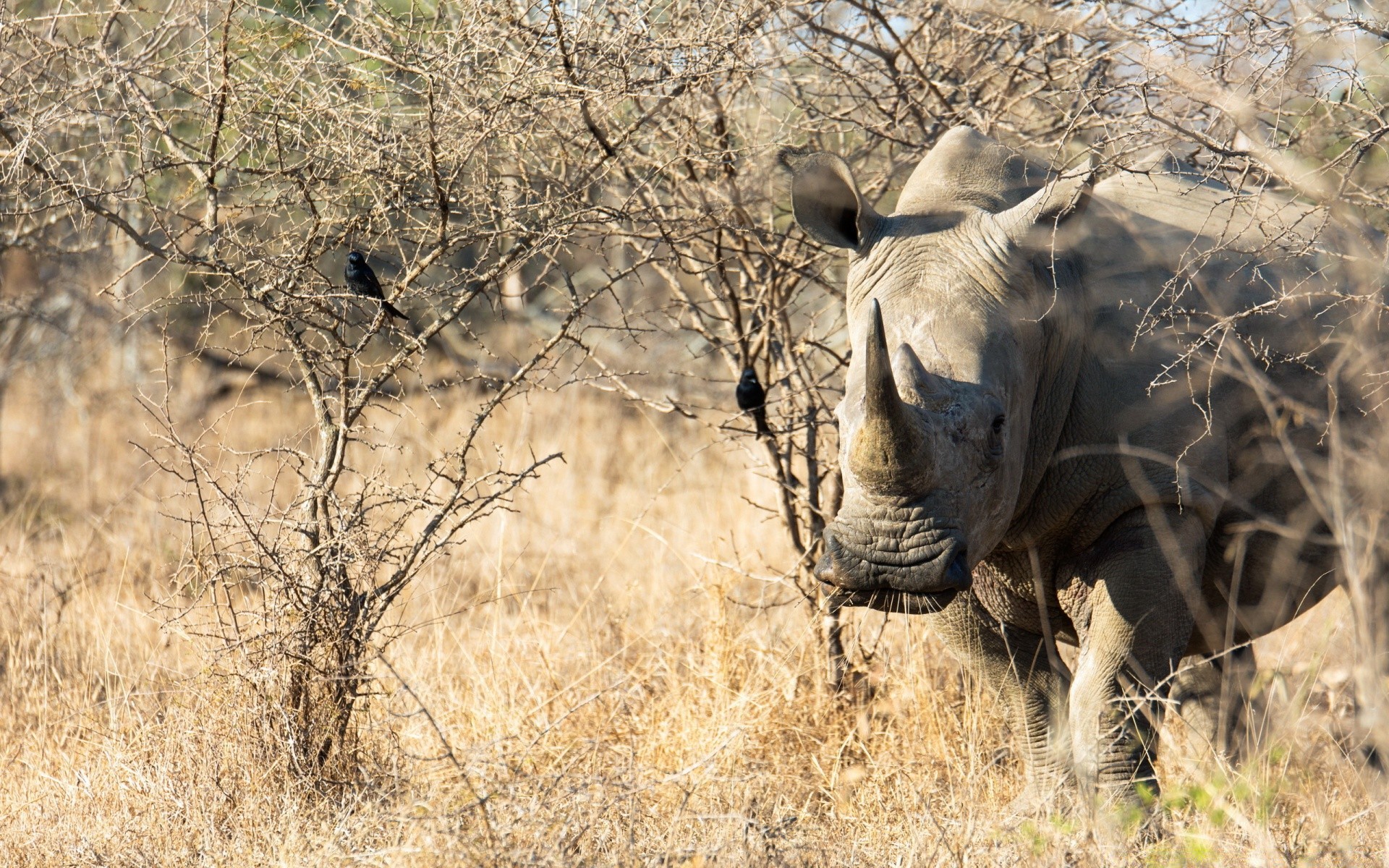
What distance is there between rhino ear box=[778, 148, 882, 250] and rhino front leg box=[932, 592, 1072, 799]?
4.18ft

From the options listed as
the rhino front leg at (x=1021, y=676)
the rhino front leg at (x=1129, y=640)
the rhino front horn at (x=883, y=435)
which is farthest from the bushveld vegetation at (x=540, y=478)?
the rhino front horn at (x=883, y=435)

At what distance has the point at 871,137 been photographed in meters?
5.64

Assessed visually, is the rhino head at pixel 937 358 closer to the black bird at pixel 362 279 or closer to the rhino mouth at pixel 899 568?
the rhino mouth at pixel 899 568

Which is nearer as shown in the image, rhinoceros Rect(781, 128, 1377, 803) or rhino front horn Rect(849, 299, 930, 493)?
rhino front horn Rect(849, 299, 930, 493)

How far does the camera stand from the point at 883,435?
3.46 m

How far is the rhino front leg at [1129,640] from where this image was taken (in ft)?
13.1

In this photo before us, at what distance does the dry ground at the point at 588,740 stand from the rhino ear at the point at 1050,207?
52.9 inches

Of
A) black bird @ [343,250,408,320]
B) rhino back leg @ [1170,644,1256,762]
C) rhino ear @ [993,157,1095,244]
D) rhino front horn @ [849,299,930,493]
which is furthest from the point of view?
rhino back leg @ [1170,644,1256,762]

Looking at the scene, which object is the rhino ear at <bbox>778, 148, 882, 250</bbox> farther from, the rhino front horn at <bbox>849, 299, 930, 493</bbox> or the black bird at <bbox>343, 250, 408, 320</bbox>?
the black bird at <bbox>343, 250, 408, 320</bbox>

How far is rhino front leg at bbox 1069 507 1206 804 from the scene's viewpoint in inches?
157

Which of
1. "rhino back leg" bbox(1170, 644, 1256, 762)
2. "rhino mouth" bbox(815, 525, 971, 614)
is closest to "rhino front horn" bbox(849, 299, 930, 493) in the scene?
"rhino mouth" bbox(815, 525, 971, 614)

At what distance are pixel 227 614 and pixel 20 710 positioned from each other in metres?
1.20

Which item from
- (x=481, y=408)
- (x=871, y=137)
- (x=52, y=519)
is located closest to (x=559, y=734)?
(x=481, y=408)

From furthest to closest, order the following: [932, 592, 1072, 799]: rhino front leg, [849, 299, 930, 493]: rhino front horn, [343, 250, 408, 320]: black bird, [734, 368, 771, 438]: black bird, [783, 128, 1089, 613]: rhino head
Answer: [734, 368, 771, 438]: black bird → [932, 592, 1072, 799]: rhino front leg → [343, 250, 408, 320]: black bird → [783, 128, 1089, 613]: rhino head → [849, 299, 930, 493]: rhino front horn
